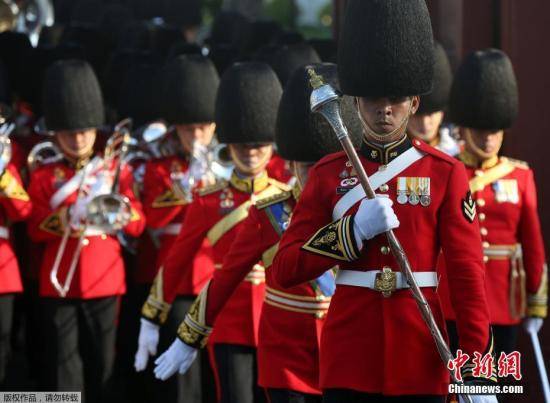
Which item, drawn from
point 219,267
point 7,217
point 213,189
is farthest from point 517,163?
point 7,217

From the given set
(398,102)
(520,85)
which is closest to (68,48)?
(520,85)

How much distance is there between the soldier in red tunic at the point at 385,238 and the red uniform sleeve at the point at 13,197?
301cm

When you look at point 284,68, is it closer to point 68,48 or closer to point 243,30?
point 68,48

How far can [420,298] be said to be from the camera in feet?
14.3

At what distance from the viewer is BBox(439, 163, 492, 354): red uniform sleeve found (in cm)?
434

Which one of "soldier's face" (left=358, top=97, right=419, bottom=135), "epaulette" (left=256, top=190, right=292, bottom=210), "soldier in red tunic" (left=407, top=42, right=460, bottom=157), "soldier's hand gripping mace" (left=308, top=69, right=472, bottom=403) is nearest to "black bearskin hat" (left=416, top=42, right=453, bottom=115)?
"soldier in red tunic" (left=407, top=42, right=460, bottom=157)

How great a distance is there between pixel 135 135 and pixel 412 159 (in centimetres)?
456

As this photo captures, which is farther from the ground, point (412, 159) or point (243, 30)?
point (412, 159)

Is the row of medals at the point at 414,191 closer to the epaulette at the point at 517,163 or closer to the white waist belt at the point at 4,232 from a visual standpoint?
the epaulette at the point at 517,163

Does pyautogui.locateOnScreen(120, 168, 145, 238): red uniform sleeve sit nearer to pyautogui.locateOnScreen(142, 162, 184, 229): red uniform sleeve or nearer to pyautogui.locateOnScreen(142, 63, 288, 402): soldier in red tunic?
pyautogui.locateOnScreen(142, 162, 184, 229): red uniform sleeve

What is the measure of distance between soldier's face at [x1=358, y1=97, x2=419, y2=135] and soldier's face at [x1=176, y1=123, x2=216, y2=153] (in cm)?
343

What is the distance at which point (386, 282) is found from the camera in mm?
4426

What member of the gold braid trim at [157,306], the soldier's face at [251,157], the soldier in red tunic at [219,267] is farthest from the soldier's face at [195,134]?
the gold braid trim at [157,306]

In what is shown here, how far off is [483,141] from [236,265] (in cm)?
215
